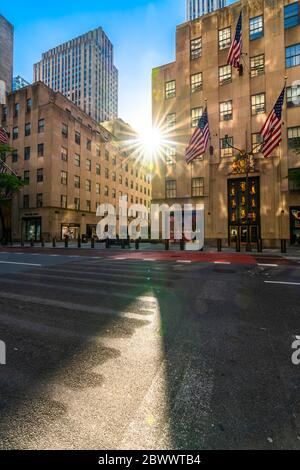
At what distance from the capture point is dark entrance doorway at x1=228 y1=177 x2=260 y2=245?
83.0 feet

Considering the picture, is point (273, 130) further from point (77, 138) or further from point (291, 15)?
point (77, 138)

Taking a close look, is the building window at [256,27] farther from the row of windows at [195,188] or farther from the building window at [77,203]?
the building window at [77,203]

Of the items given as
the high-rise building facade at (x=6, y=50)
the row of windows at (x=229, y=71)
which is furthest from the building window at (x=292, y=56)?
the high-rise building facade at (x=6, y=50)

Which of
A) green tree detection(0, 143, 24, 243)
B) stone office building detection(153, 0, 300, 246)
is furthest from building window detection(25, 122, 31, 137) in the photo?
stone office building detection(153, 0, 300, 246)

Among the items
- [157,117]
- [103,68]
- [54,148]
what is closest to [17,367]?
[157,117]

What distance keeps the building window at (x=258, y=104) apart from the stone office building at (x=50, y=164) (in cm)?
2786

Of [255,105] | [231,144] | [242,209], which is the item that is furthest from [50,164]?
[255,105]

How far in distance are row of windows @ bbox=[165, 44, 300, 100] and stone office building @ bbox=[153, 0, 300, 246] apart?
0.09m

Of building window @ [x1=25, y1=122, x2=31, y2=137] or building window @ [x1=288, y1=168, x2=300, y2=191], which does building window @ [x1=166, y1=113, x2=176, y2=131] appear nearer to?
building window @ [x1=288, y1=168, x2=300, y2=191]

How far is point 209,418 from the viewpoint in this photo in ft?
6.54

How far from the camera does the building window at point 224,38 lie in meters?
26.6

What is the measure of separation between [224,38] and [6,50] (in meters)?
64.9
